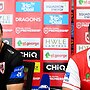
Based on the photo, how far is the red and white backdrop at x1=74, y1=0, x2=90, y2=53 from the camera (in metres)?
2.42

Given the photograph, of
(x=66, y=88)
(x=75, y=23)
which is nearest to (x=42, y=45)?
(x=75, y=23)

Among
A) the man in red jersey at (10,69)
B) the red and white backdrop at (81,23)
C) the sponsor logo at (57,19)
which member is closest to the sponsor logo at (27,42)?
the sponsor logo at (57,19)

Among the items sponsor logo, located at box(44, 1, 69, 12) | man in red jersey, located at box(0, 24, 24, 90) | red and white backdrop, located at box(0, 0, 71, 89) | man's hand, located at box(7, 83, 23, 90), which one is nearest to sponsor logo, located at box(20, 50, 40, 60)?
red and white backdrop, located at box(0, 0, 71, 89)

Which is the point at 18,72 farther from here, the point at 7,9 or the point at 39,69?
the point at 7,9

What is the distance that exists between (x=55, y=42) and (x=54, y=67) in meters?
0.24

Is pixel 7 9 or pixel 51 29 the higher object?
pixel 7 9

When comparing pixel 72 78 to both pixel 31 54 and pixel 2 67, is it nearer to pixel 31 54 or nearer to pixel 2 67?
pixel 2 67

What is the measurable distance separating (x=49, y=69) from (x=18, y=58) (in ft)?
2.13

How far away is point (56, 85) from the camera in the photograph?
2.46 metres

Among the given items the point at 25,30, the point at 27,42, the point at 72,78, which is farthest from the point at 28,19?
the point at 72,78

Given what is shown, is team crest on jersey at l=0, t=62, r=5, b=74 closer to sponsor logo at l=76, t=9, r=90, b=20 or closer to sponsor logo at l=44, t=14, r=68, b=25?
sponsor logo at l=44, t=14, r=68, b=25

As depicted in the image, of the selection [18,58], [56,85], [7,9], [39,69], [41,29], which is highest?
[7,9]

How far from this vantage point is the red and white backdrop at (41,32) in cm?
245

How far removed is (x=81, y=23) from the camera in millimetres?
2434
